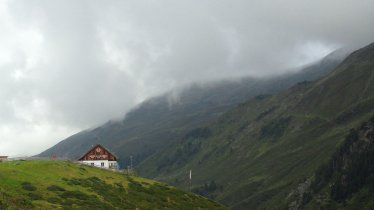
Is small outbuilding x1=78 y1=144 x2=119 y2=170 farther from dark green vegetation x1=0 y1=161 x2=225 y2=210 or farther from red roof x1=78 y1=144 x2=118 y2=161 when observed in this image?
dark green vegetation x1=0 y1=161 x2=225 y2=210

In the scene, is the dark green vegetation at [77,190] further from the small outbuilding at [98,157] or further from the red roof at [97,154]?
the red roof at [97,154]

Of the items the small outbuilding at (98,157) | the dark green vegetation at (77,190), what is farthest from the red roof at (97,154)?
the dark green vegetation at (77,190)

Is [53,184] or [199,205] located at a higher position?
[53,184]

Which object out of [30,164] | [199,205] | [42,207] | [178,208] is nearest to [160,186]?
[199,205]

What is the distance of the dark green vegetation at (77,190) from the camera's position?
6544 cm

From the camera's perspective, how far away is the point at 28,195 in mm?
65938

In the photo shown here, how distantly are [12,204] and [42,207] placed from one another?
4.89 metres

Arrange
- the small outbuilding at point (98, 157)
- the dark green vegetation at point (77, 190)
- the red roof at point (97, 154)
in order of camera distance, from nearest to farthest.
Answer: the dark green vegetation at point (77, 190)
the small outbuilding at point (98, 157)
the red roof at point (97, 154)

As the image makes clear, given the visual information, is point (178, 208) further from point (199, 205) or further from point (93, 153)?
point (93, 153)

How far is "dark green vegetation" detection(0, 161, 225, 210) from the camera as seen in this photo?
215 ft

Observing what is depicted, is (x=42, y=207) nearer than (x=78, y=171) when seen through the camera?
Yes

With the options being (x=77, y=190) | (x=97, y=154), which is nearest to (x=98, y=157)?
(x=97, y=154)

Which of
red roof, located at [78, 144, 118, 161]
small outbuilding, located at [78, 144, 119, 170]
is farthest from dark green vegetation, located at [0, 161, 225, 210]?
red roof, located at [78, 144, 118, 161]

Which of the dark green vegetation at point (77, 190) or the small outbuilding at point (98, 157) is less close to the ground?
the small outbuilding at point (98, 157)
